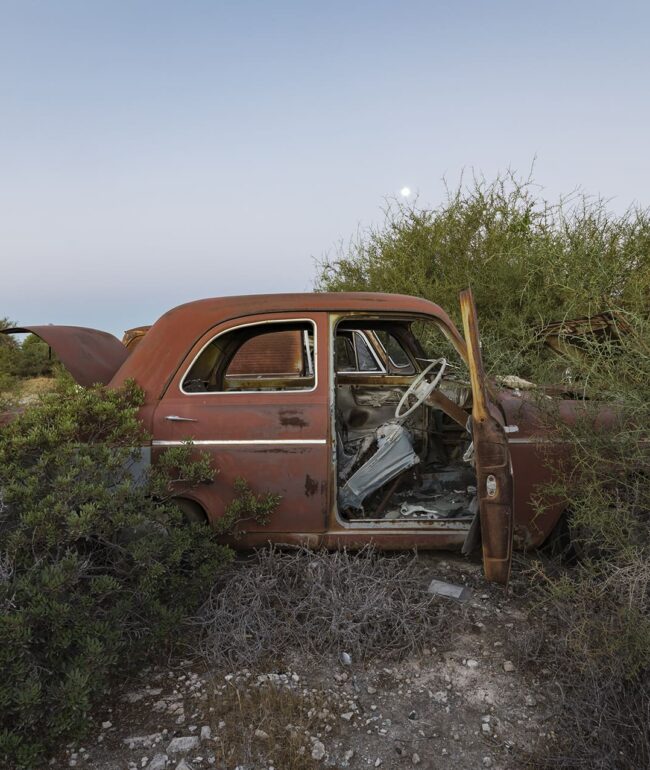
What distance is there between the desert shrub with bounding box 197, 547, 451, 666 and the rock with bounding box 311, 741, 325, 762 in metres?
0.54

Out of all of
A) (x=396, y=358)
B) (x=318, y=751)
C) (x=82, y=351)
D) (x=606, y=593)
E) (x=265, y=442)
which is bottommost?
(x=318, y=751)

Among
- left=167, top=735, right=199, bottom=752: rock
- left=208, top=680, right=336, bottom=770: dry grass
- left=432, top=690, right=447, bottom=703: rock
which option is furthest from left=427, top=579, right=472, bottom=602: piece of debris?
left=167, top=735, right=199, bottom=752: rock

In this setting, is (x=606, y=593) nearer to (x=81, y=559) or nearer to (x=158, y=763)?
(x=158, y=763)

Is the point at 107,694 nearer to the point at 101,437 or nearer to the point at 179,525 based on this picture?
the point at 179,525

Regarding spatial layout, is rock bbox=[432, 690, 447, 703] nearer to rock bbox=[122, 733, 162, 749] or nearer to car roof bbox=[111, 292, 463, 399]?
rock bbox=[122, 733, 162, 749]

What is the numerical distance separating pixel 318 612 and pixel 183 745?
0.96 meters

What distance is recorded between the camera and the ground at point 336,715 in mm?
2361

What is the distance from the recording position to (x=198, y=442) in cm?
351

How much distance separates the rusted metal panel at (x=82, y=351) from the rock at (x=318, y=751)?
2.52 m

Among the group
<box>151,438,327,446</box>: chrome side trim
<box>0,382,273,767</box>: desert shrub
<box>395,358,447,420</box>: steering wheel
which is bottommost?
<box>0,382,273,767</box>: desert shrub

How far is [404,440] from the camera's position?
3.97 meters

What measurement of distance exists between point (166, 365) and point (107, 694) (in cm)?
188

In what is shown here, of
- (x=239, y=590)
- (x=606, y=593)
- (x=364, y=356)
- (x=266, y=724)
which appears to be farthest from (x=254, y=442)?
(x=364, y=356)

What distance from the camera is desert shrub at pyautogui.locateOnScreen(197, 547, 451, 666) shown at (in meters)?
2.98
